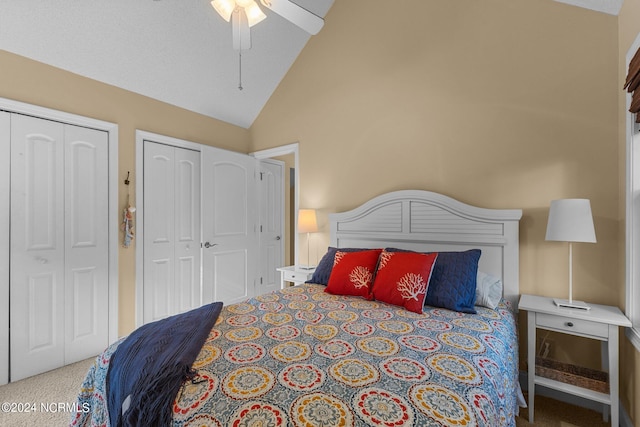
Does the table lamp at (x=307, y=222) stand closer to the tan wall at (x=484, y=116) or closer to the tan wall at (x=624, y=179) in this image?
the tan wall at (x=484, y=116)

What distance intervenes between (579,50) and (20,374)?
4.65m

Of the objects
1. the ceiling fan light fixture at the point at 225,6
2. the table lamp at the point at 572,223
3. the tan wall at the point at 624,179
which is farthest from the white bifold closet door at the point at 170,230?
the tan wall at the point at 624,179

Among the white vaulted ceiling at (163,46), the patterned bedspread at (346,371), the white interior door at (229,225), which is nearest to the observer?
the patterned bedspread at (346,371)

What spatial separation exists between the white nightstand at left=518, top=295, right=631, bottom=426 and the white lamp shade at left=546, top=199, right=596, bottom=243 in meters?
0.43

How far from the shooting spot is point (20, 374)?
7.73 feet

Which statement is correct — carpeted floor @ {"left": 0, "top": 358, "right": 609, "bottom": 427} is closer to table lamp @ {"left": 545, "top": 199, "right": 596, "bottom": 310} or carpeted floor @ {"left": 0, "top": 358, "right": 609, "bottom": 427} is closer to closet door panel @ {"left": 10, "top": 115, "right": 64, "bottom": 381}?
closet door panel @ {"left": 10, "top": 115, "right": 64, "bottom": 381}

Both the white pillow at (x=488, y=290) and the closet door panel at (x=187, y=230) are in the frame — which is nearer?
the white pillow at (x=488, y=290)

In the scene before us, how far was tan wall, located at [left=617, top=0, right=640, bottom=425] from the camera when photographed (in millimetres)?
1697

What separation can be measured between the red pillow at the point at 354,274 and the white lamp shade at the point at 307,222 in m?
0.89

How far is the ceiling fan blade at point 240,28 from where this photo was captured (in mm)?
1877

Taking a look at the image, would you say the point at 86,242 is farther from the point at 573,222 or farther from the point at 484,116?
the point at 573,222

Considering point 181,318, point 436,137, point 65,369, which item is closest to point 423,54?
point 436,137

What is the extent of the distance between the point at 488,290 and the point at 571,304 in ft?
1.49

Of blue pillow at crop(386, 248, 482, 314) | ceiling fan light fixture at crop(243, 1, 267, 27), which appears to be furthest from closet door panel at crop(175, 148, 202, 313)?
blue pillow at crop(386, 248, 482, 314)
